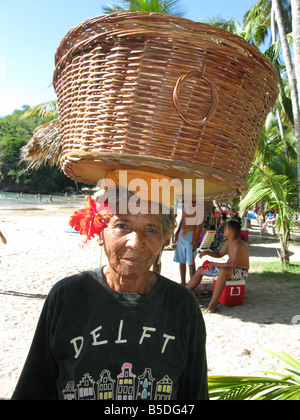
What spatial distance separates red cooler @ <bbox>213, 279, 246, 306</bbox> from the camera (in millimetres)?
5750

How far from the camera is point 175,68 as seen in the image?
108 centimetres

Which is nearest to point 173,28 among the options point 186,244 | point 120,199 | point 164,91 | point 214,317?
point 164,91

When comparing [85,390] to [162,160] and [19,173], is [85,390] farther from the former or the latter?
[19,173]

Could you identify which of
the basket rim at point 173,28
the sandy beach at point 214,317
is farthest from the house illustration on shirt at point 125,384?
the sandy beach at point 214,317

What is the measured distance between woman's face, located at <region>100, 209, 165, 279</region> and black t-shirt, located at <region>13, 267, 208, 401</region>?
0.39ft

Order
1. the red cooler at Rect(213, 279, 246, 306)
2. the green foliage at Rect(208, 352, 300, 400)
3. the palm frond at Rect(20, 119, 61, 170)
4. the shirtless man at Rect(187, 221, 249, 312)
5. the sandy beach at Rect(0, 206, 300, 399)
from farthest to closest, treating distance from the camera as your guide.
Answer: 1. the palm frond at Rect(20, 119, 61, 170)
2. the red cooler at Rect(213, 279, 246, 306)
3. the shirtless man at Rect(187, 221, 249, 312)
4. the sandy beach at Rect(0, 206, 300, 399)
5. the green foliage at Rect(208, 352, 300, 400)

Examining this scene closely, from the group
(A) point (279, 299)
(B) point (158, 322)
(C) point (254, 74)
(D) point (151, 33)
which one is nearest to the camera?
(D) point (151, 33)

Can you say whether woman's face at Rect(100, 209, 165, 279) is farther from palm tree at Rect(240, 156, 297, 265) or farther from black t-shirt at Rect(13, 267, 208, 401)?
palm tree at Rect(240, 156, 297, 265)

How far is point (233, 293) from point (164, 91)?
5253 millimetres

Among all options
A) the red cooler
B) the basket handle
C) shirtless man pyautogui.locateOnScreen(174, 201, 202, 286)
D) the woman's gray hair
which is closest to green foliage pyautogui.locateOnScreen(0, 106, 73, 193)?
shirtless man pyautogui.locateOnScreen(174, 201, 202, 286)

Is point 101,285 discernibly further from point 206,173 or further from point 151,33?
point 151,33

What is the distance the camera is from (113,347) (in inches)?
53.9
